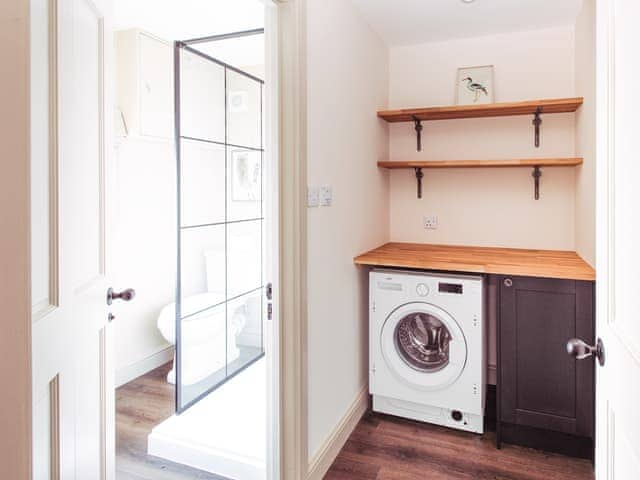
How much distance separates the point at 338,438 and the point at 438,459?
523 mm

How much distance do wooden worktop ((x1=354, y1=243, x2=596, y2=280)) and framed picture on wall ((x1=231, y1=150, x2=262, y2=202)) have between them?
1040 millimetres

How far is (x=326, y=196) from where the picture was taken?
219 centimetres

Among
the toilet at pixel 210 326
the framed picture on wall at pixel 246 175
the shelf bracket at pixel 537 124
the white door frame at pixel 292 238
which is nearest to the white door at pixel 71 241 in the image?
the white door frame at pixel 292 238

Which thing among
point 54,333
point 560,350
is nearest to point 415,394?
point 560,350

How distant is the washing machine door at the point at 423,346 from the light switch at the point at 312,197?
3.10 ft

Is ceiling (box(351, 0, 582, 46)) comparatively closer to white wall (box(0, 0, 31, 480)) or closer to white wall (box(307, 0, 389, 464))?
white wall (box(307, 0, 389, 464))

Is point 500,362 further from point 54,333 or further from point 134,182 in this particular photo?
point 134,182

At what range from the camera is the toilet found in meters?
2.80

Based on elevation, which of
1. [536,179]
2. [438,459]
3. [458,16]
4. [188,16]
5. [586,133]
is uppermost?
[188,16]

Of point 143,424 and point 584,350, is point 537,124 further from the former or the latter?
point 143,424

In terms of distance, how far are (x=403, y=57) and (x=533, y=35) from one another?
862mm

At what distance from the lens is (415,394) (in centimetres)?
265

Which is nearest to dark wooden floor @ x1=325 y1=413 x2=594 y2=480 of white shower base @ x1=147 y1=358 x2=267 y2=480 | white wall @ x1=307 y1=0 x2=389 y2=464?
white wall @ x1=307 y1=0 x2=389 y2=464
